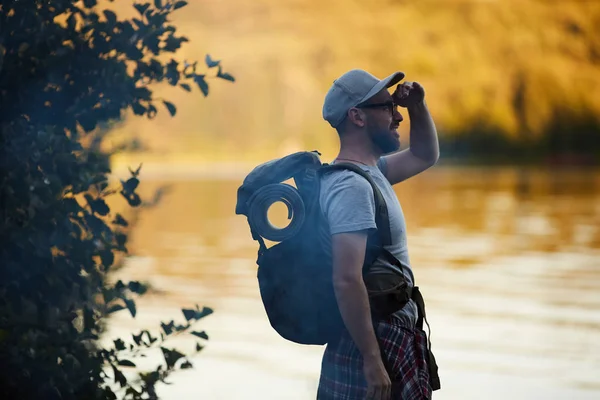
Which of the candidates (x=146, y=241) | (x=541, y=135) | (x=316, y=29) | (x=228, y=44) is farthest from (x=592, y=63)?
(x=146, y=241)

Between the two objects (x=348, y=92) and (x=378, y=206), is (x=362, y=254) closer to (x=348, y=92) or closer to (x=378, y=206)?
(x=378, y=206)

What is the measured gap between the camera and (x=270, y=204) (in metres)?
3.25

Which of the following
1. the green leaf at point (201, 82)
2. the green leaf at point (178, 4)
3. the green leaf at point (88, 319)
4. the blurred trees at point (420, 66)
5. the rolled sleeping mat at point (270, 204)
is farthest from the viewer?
the blurred trees at point (420, 66)

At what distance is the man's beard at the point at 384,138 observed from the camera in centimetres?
336

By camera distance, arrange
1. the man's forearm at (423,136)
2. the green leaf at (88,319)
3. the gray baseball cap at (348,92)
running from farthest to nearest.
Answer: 1. the green leaf at (88,319)
2. the man's forearm at (423,136)
3. the gray baseball cap at (348,92)

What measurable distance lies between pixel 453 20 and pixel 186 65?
134 m

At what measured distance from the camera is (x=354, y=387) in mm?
3295

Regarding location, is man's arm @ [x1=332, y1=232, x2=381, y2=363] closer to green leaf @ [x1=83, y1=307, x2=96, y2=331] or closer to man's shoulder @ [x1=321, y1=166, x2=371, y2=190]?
man's shoulder @ [x1=321, y1=166, x2=371, y2=190]

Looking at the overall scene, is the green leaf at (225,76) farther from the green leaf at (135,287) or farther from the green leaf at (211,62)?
the green leaf at (135,287)

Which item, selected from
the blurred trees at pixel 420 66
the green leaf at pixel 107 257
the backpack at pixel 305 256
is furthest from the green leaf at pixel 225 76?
the blurred trees at pixel 420 66

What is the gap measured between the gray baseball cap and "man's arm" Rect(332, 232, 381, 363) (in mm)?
420

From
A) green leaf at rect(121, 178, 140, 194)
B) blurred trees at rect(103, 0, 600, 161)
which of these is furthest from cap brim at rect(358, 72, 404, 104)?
blurred trees at rect(103, 0, 600, 161)

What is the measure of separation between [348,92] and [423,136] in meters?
0.51

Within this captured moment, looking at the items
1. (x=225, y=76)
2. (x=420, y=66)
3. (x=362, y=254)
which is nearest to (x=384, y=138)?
(x=362, y=254)
